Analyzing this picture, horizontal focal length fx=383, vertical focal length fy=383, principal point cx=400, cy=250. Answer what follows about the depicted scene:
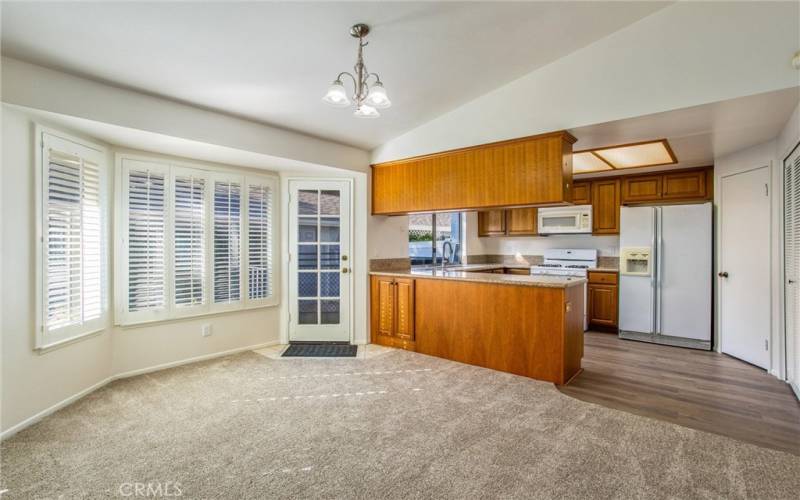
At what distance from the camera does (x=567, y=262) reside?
5910 mm

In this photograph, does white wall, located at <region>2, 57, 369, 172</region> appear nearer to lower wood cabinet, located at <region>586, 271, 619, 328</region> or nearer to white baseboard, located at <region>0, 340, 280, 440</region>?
white baseboard, located at <region>0, 340, 280, 440</region>

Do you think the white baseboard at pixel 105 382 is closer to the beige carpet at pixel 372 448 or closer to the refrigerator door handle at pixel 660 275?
the beige carpet at pixel 372 448

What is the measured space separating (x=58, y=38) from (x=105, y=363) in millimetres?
2552

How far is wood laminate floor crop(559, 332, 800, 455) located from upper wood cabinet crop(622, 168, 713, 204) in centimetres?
192

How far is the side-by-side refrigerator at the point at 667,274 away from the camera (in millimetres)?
4488

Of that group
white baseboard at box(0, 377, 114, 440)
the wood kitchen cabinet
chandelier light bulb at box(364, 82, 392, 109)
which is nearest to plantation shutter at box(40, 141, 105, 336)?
white baseboard at box(0, 377, 114, 440)

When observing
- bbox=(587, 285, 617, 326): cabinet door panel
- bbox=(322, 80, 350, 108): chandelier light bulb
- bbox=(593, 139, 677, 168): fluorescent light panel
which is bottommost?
bbox=(587, 285, 617, 326): cabinet door panel

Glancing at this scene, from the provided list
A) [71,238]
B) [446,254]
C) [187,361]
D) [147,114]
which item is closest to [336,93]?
[147,114]

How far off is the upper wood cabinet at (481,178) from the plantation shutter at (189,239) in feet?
6.32

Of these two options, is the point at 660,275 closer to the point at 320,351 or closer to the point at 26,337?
the point at 320,351

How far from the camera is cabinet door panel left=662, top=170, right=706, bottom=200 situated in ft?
15.5

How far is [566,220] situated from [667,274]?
58.6 inches

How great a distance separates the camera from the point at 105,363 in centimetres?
335

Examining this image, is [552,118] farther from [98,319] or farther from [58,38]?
[98,319]
